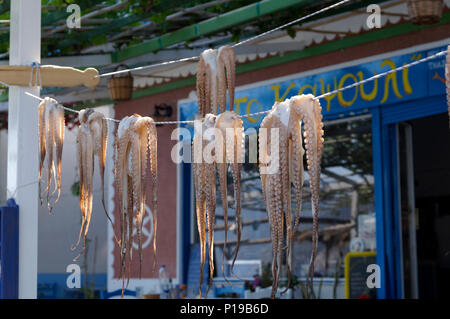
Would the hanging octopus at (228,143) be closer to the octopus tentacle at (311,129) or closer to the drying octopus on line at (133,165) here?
the octopus tentacle at (311,129)

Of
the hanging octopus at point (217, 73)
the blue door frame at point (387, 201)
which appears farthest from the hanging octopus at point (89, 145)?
the blue door frame at point (387, 201)

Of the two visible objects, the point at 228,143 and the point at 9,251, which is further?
the point at 9,251

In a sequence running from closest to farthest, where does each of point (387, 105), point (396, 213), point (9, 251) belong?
point (9, 251)
point (387, 105)
point (396, 213)

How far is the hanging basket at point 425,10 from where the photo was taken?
6.00m

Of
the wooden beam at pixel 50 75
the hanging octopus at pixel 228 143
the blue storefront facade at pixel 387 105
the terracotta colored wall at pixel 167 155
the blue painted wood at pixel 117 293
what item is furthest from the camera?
the blue painted wood at pixel 117 293

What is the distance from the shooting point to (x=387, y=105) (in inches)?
307

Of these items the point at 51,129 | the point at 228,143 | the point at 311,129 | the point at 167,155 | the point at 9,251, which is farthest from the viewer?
the point at 167,155

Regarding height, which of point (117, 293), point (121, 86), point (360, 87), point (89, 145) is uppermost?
point (121, 86)

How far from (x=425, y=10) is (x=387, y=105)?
189cm

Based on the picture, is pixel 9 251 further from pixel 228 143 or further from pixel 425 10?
pixel 425 10

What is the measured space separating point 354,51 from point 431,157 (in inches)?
110

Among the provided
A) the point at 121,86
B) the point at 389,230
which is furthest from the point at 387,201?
the point at 121,86

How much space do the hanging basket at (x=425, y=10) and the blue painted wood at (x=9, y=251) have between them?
3414 mm

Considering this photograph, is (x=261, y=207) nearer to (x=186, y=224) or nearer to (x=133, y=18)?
(x=186, y=224)
